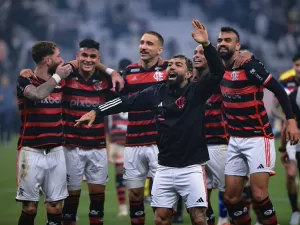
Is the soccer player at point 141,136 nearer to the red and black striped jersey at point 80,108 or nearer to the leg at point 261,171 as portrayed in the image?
the red and black striped jersey at point 80,108

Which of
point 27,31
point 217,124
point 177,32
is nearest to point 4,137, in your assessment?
point 27,31

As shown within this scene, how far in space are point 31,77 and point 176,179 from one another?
1999mm

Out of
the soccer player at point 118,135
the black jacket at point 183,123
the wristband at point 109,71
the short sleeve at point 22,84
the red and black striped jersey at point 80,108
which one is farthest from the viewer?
the soccer player at point 118,135

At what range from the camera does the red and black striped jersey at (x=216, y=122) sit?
9.36m

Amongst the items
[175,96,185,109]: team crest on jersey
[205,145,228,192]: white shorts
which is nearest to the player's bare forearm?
[175,96,185,109]: team crest on jersey

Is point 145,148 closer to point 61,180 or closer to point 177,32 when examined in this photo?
point 61,180

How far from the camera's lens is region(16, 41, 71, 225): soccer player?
8.09 metres

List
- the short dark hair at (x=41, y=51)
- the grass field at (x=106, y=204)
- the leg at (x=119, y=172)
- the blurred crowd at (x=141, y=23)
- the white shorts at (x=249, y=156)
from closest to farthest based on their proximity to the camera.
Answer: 1. the short dark hair at (x=41, y=51)
2. the white shorts at (x=249, y=156)
3. the grass field at (x=106, y=204)
4. the leg at (x=119, y=172)
5. the blurred crowd at (x=141, y=23)

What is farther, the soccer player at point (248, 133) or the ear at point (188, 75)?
the soccer player at point (248, 133)

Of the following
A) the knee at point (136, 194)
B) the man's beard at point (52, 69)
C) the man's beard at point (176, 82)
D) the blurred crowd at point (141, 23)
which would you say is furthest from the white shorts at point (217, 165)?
the blurred crowd at point (141, 23)

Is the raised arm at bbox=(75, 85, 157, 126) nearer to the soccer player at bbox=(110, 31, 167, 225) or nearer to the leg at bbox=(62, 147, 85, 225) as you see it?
the soccer player at bbox=(110, 31, 167, 225)

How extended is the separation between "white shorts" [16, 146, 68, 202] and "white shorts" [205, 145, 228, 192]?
2.00 metres

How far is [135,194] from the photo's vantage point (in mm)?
8953

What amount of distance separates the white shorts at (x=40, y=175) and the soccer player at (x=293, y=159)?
3486 millimetres
